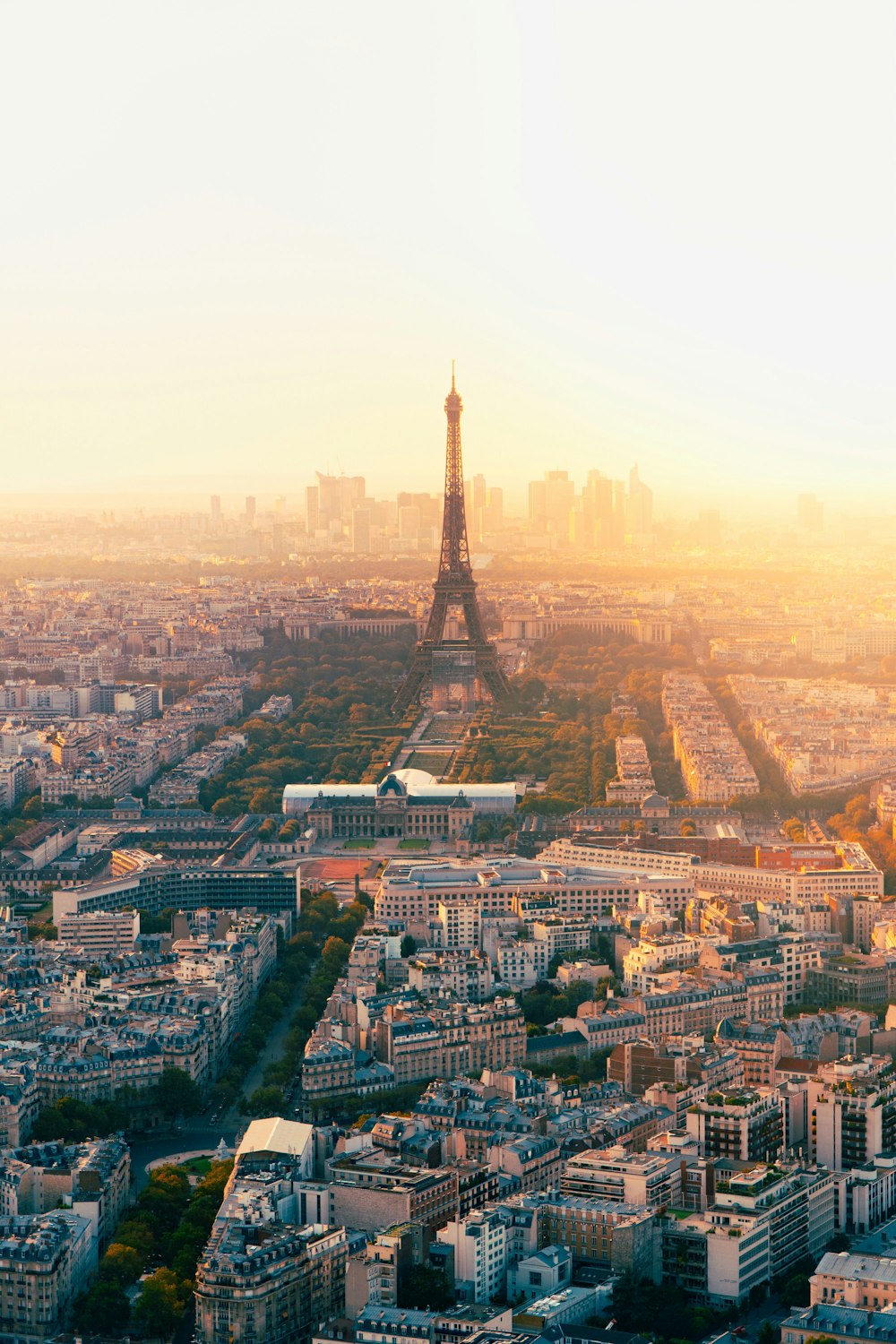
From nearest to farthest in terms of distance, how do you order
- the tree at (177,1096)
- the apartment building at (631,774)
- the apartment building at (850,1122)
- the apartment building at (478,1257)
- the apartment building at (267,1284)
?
the apartment building at (267,1284) < the apartment building at (478,1257) < the apartment building at (850,1122) < the tree at (177,1096) < the apartment building at (631,774)

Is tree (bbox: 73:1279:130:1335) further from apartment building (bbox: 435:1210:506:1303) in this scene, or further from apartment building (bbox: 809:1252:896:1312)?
apartment building (bbox: 809:1252:896:1312)

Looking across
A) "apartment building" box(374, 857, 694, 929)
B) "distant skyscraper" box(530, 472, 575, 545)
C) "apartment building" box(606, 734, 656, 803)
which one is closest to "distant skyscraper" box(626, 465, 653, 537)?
"distant skyscraper" box(530, 472, 575, 545)

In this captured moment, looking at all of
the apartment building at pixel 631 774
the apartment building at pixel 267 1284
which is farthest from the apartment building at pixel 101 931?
the apartment building at pixel 631 774

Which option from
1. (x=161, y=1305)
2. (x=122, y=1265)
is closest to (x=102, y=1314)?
(x=161, y=1305)

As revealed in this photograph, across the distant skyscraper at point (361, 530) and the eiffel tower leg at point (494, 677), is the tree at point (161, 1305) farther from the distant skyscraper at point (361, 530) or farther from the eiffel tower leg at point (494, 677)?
the distant skyscraper at point (361, 530)

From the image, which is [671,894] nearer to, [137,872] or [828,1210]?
[137,872]

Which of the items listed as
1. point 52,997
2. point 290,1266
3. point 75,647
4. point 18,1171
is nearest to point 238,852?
point 52,997
